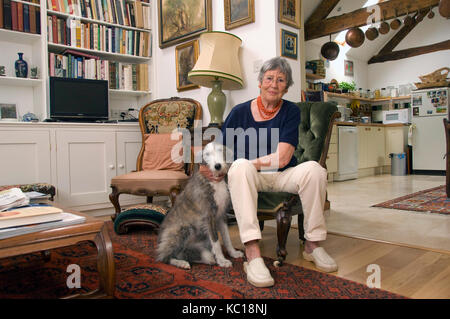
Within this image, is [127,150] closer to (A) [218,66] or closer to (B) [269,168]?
(A) [218,66]

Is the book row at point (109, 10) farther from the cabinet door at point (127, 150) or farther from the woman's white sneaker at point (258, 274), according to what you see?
the woman's white sneaker at point (258, 274)

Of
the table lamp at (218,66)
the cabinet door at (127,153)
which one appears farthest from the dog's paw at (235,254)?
the cabinet door at (127,153)

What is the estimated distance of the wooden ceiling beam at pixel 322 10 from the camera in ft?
20.9

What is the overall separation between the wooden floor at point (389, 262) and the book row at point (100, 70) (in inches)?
87.6

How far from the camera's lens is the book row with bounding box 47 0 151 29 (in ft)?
10.8

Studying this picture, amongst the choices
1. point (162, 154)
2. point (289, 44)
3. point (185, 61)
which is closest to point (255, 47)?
point (289, 44)

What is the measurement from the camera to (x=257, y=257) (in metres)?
1.64

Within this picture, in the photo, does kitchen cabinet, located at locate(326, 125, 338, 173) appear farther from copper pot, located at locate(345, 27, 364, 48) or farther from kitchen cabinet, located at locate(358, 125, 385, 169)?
copper pot, located at locate(345, 27, 364, 48)

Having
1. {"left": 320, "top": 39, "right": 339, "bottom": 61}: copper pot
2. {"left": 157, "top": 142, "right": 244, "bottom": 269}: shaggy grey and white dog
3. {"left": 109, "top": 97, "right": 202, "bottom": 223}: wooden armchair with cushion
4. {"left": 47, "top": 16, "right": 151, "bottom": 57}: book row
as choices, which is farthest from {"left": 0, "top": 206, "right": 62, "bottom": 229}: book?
{"left": 320, "top": 39, "right": 339, "bottom": 61}: copper pot

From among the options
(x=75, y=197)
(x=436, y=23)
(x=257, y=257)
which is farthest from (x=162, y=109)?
(x=436, y=23)

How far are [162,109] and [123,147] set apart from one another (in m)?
0.57

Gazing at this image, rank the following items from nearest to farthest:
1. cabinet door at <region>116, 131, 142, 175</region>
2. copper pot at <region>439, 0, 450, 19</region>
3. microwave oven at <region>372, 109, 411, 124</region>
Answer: cabinet door at <region>116, 131, 142, 175</region>, copper pot at <region>439, 0, 450, 19</region>, microwave oven at <region>372, 109, 411, 124</region>

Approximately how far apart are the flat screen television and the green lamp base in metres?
1.24

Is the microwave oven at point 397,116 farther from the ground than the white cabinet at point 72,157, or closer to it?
farther from the ground
